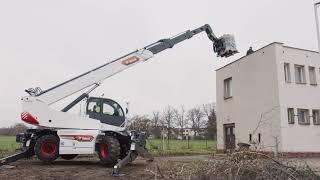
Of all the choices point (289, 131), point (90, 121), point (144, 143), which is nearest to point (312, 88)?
point (289, 131)

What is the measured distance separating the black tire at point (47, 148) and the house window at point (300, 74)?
15.4m

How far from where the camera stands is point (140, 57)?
17109 mm

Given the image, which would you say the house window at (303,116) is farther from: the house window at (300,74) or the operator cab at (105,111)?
the operator cab at (105,111)

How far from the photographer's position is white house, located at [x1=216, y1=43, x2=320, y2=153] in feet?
73.7

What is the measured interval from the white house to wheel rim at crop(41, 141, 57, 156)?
10267mm

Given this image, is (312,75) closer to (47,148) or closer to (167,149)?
(167,149)

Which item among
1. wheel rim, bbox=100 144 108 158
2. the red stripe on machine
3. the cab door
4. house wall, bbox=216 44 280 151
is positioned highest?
house wall, bbox=216 44 280 151

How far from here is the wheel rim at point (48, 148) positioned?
1512cm

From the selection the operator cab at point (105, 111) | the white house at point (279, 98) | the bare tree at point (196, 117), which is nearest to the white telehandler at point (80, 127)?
the operator cab at point (105, 111)

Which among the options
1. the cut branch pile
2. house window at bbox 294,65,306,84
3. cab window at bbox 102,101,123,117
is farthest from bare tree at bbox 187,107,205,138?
the cut branch pile

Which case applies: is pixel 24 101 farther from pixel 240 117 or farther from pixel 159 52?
pixel 240 117

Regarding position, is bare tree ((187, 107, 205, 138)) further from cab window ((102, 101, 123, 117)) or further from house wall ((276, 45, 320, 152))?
cab window ((102, 101, 123, 117))

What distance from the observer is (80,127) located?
15039 millimetres

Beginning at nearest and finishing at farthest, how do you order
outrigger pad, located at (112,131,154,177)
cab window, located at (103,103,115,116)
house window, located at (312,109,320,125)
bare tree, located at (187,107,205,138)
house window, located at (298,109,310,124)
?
outrigger pad, located at (112,131,154,177) → cab window, located at (103,103,115,116) → house window, located at (298,109,310,124) → house window, located at (312,109,320,125) → bare tree, located at (187,107,205,138)
